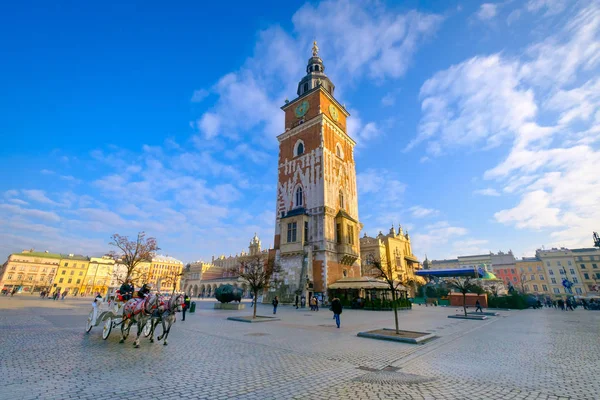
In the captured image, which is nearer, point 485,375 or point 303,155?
point 485,375

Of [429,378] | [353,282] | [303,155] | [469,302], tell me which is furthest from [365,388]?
[469,302]

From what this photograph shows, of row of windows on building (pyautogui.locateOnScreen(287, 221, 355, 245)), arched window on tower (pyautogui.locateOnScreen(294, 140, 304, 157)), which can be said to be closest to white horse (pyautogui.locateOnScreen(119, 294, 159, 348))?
row of windows on building (pyautogui.locateOnScreen(287, 221, 355, 245))

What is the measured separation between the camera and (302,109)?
41688mm

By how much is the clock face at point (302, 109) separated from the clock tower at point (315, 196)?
188 millimetres

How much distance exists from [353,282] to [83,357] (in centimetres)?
2631

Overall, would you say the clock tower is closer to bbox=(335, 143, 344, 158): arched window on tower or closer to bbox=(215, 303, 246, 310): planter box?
bbox=(335, 143, 344, 158): arched window on tower

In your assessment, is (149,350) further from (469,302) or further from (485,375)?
(469,302)

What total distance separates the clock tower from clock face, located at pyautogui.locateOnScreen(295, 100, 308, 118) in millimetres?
188

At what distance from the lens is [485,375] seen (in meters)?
6.36

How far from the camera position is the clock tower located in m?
32.6

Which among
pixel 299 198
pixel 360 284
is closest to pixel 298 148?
pixel 299 198

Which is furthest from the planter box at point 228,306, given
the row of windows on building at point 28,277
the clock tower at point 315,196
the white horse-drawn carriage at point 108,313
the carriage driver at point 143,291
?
the row of windows on building at point 28,277

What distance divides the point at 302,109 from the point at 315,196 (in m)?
15.2

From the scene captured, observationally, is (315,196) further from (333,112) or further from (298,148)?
(333,112)
